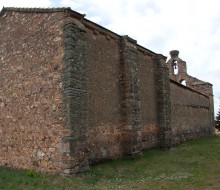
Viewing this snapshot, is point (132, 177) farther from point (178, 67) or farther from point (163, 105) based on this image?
point (178, 67)

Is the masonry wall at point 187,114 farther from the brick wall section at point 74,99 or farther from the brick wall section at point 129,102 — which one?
the brick wall section at point 74,99

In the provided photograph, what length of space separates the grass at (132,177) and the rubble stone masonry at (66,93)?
1.51 ft

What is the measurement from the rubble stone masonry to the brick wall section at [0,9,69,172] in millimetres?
32

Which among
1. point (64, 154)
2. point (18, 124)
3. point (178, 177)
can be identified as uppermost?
point (18, 124)

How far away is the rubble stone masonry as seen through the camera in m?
10.1

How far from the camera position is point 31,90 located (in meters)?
11.3

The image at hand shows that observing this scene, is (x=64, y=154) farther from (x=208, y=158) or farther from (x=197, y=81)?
(x=197, y=81)

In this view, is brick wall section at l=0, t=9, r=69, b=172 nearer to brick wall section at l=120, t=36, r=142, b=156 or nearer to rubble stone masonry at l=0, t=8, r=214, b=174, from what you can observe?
rubble stone masonry at l=0, t=8, r=214, b=174

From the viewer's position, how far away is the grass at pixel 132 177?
8.81 m

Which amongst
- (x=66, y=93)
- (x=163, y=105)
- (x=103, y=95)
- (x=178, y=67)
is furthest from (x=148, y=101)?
(x=178, y=67)

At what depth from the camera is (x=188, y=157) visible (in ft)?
46.1

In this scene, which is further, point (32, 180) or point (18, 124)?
point (18, 124)

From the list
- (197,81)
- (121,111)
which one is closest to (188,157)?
(121,111)

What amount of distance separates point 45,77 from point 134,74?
462 cm
